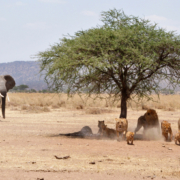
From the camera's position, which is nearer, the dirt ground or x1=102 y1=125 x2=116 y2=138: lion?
the dirt ground

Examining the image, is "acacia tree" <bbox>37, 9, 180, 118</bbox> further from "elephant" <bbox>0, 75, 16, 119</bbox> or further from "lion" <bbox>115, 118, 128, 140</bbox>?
"elephant" <bbox>0, 75, 16, 119</bbox>

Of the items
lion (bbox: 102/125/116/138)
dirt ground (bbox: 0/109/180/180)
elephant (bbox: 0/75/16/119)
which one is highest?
elephant (bbox: 0/75/16/119)

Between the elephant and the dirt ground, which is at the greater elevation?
the elephant

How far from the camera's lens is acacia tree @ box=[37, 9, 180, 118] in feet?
44.8

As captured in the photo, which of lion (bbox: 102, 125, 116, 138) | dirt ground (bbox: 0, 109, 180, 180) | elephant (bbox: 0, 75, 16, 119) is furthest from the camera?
elephant (bbox: 0, 75, 16, 119)

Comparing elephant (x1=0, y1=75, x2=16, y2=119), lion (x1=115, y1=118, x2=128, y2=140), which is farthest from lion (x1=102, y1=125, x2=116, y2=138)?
elephant (x1=0, y1=75, x2=16, y2=119)

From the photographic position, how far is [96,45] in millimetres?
13859

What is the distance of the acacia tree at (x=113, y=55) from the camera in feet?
44.8

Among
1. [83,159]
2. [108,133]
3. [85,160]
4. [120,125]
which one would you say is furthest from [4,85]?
[85,160]

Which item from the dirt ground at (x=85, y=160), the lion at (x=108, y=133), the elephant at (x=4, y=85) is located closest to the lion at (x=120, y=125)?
the dirt ground at (x=85, y=160)

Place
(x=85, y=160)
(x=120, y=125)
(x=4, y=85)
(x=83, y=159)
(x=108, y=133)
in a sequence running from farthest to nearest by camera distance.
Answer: (x=4, y=85)
(x=108, y=133)
(x=120, y=125)
(x=83, y=159)
(x=85, y=160)

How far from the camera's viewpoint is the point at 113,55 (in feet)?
45.3

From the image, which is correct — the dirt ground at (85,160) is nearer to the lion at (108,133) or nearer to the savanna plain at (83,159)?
the savanna plain at (83,159)

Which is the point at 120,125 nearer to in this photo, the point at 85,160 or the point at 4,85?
the point at 85,160
